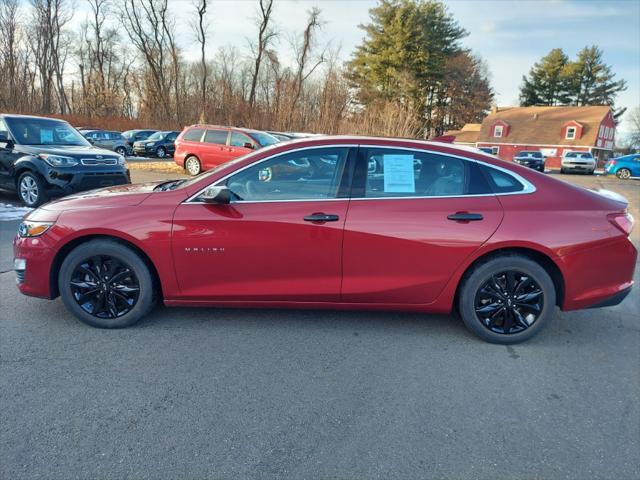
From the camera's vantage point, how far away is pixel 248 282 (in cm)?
335

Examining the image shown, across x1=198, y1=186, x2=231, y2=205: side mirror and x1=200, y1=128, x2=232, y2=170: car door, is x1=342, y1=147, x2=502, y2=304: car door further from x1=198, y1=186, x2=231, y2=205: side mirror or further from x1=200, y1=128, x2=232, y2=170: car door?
x1=200, y1=128, x2=232, y2=170: car door

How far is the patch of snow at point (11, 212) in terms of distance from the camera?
712cm

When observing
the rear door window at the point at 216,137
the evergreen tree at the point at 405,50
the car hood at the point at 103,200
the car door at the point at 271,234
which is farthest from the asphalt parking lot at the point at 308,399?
the evergreen tree at the point at 405,50

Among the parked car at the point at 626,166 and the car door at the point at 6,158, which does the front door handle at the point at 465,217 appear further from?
the parked car at the point at 626,166

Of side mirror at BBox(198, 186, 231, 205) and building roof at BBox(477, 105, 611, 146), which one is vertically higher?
building roof at BBox(477, 105, 611, 146)

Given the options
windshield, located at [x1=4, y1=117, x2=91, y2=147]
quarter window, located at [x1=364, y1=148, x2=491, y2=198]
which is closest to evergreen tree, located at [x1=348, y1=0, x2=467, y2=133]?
windshield, located at [x1=4, y1=117, x2=91, y2=147]

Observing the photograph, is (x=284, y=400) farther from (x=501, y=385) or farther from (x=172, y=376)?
(x=501, y=385)

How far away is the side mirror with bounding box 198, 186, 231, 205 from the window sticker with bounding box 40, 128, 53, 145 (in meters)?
6.85

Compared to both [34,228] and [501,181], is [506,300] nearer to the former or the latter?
[501,181]

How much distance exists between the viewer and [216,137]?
571 inches

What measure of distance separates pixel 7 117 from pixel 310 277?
26.3 ft

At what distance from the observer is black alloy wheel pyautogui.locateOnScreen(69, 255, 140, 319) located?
3396 millimetres

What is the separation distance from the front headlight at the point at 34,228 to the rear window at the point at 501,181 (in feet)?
11.5

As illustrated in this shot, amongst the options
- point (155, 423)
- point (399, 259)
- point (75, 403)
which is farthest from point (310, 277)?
point (75, 403)
